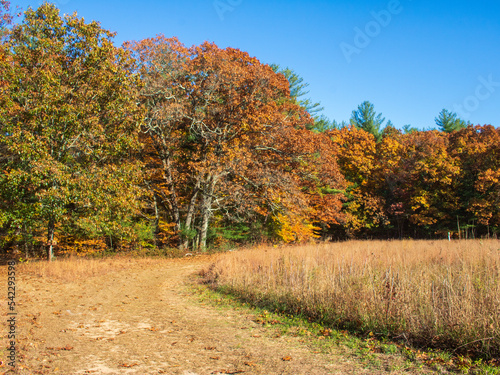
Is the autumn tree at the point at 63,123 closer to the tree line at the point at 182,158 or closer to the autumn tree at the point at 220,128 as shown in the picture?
the tree line at the point at 182,158

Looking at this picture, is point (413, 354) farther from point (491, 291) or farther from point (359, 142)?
point (359, 142)

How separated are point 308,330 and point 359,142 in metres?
36.7

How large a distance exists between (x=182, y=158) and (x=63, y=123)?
10593 millimetres

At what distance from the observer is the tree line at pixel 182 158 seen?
13891 mm

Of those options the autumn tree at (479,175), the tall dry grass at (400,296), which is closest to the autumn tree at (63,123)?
the tall dry grass at (400,296)

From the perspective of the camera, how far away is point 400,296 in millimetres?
6023

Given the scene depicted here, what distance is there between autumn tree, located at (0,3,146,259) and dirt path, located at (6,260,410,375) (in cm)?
451

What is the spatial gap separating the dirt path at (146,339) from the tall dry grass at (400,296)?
1.10 m

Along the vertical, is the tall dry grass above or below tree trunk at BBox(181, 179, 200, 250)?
below

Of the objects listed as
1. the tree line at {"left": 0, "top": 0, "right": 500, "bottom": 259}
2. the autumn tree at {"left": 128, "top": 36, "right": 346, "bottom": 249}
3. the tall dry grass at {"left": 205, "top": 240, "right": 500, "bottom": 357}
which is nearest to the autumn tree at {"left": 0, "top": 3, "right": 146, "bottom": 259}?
the tree line at {"left": 0, "top": 0, "right": 500, "bottom": 259}

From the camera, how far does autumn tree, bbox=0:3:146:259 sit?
1325cm

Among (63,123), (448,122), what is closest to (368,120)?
(448,122)

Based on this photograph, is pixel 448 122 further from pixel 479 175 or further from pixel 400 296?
pixel 400 296

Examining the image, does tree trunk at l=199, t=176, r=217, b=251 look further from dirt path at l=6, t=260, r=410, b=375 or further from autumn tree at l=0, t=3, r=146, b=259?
dirt path at l=6, t=260, r=410, b=375
